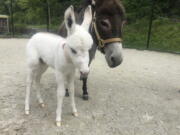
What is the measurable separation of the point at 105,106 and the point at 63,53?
1.22m

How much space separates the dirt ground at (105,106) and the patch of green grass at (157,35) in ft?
14.1

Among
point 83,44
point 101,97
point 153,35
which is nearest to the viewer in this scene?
point 83,44

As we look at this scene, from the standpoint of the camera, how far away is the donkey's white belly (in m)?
2.19

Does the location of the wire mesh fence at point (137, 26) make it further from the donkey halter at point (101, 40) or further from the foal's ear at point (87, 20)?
the foal's ear at point (87, 20)

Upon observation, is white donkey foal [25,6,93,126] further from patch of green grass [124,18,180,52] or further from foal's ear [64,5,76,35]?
patch of green grass [124,18,180,52]

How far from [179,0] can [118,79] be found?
29.3ft

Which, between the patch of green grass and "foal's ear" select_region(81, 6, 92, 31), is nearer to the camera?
"foal's ear" select_region(81, 6, 92, 31)

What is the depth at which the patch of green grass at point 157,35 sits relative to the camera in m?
8.81

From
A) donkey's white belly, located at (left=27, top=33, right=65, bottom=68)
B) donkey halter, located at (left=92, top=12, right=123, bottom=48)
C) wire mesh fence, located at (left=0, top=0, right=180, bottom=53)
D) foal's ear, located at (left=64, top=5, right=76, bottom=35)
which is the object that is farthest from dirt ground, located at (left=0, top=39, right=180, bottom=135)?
wire mesh fence, located at (left=0, top=0, right=180, bottom=53)

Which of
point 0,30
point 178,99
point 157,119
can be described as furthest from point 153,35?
point 0,30

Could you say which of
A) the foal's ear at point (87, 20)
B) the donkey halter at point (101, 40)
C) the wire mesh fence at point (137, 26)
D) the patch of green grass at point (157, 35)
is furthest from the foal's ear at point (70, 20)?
the patch of green grass at point (157, 35)

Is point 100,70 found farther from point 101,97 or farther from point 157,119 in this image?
point 157,119

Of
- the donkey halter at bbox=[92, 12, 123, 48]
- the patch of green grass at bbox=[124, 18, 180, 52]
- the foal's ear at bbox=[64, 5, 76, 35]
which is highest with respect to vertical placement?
the foal's ear at bbox=[64, 5, 76, 35]

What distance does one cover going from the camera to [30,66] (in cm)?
240
